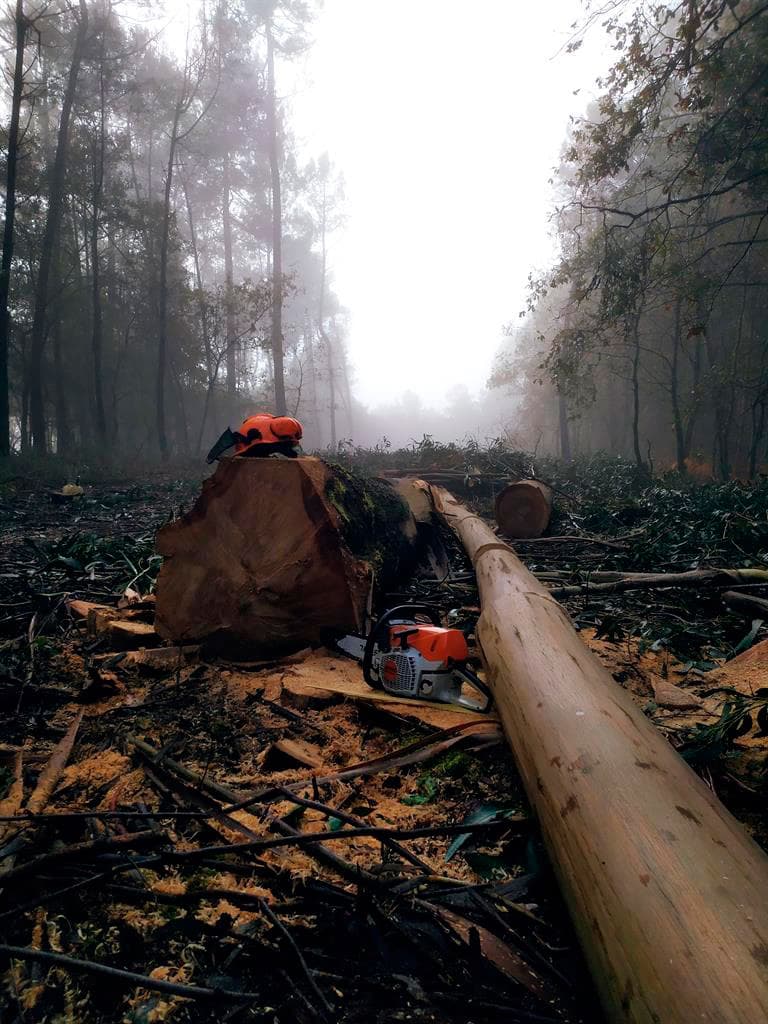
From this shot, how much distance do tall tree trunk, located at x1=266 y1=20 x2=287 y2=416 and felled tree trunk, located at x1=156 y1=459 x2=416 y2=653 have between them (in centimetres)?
1870

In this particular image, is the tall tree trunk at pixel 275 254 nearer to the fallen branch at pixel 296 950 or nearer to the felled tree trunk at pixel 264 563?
the felled tree trunk at pixel 264 563

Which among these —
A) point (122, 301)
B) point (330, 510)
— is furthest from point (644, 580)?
point (122, 301)

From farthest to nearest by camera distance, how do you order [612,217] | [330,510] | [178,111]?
1. [612,217]
2. [178,111]
3. [330,510]

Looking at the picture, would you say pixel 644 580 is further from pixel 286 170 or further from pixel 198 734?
pixel 286 170

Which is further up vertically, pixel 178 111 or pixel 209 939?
pixel 178 111

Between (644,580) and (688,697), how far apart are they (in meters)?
1.65

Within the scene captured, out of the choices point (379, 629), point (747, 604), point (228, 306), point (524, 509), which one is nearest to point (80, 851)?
point (379, 629)

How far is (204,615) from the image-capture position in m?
3.02

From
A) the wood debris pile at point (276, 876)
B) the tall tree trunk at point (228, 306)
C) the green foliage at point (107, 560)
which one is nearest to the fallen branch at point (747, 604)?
the wood debris pile at point (276, 876)

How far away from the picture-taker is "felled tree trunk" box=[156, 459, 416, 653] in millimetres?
2848

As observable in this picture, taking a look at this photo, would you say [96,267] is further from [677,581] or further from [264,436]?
[677,581]

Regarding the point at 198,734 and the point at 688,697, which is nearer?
the point at 198,734

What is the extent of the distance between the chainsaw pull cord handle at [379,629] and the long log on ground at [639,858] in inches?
26.7

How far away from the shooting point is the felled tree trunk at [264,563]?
2848 millimetres
